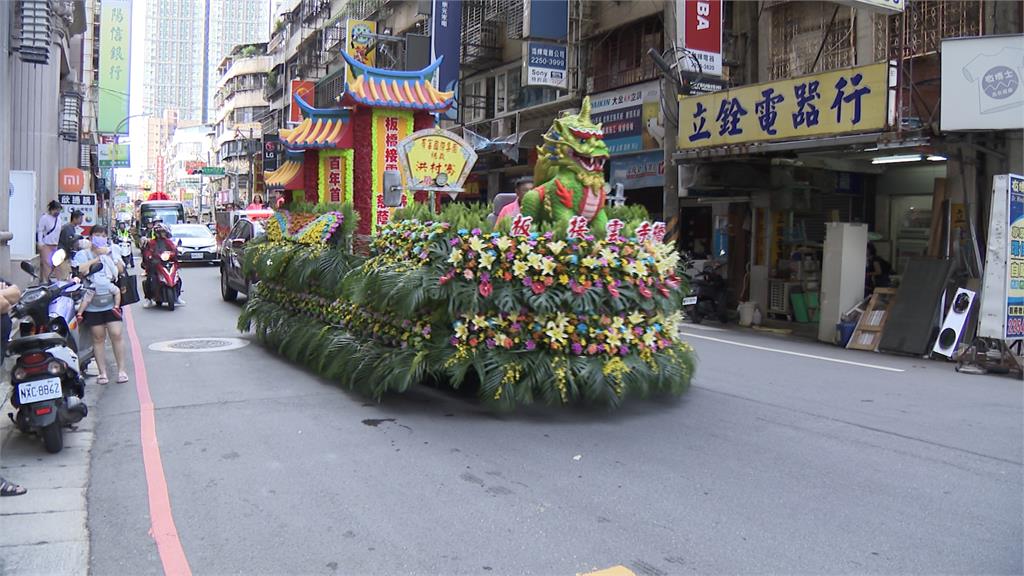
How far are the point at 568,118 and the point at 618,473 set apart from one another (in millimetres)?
3596

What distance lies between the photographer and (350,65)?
9781mm

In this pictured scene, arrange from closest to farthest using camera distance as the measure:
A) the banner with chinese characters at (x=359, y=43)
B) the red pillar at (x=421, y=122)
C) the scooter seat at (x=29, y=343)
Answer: the scooter seat at (x=29, y=343) < the red pillar at (x=421, y=122) < the banner with chinese characters at (x=359, y=43)

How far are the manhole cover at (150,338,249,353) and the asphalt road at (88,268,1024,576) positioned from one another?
2.26 metres

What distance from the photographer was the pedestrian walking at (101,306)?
26.7 ft

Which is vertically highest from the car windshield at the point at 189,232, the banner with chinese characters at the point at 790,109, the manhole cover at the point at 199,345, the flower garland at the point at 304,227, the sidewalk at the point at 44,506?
the banner with chinese characters at the point at 790,109

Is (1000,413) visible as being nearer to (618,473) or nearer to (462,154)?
(618,473)

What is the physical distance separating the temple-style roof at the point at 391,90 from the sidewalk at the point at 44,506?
495 cm

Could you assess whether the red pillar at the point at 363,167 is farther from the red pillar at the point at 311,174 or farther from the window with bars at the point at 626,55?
the window with bars at the point at 626,55

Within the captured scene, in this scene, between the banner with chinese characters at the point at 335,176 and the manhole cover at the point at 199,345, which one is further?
the manhole cover at the point at 199,345

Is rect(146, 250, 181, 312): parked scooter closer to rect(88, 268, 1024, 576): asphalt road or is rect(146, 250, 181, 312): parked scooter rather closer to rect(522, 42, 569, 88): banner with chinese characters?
rect(88, 268, 1024, 576): asphalt road

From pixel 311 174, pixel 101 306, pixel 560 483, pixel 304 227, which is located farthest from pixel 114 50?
pixel 560 483

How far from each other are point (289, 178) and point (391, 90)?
215 centimetres

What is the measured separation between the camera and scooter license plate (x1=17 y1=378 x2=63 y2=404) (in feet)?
18.5

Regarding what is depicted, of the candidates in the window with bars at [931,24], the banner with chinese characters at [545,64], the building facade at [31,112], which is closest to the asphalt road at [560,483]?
the building facade at [31,112]
